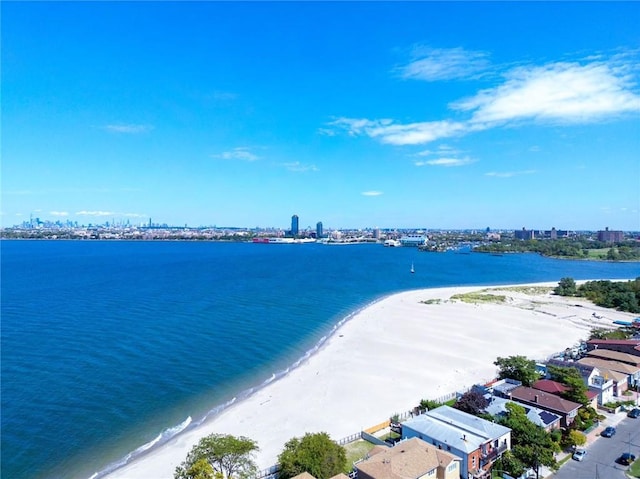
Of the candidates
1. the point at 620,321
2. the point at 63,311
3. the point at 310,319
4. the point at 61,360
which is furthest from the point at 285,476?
the point at 620,321

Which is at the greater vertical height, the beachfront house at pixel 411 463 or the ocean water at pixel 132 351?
the beachfront house at pixel 411 463

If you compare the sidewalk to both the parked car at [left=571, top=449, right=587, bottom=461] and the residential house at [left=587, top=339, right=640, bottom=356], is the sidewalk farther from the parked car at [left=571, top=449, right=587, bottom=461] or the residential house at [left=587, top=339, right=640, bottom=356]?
the residential house at [left=587, top=339, right=640, bottom=356]

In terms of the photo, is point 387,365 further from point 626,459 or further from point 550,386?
point 626,459

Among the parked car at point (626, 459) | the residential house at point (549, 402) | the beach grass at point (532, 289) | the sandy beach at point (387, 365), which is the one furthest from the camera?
the beach grass at point (532, 289)

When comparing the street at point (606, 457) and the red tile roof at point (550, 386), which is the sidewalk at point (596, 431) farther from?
the red tile roof at point (550, 386)

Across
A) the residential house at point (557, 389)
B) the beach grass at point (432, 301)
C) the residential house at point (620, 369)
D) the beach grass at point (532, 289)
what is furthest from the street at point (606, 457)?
the beach grass at point (532, 289)

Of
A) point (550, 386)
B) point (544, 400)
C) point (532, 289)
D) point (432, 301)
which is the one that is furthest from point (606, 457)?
point (532, 289)

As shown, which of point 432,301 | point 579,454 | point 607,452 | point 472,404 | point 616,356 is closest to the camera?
point 579,454
